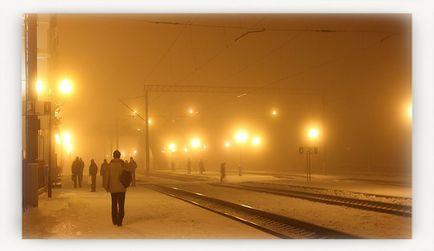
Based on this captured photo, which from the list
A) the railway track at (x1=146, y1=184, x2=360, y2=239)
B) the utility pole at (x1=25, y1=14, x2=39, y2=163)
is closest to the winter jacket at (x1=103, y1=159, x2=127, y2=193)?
the railway track at (x1=146, y1=184, x2=360, y2=239)

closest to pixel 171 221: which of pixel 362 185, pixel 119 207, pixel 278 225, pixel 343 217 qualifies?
pixel 119 207

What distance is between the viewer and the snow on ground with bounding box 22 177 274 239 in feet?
38.6

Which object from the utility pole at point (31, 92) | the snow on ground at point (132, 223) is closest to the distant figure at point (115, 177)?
the snow on ground at point (132, 223)

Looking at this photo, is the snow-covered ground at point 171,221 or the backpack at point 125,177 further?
the backpack at point 125,177

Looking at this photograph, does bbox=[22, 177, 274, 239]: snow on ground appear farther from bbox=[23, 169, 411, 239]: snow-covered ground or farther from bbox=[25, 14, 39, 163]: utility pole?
bbox=[25, 14, 39, 163]: utility pole

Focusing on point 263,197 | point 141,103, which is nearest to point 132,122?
point 141,103

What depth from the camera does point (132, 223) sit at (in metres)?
13.3

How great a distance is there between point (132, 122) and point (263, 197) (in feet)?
134

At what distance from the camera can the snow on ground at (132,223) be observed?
11.8 m

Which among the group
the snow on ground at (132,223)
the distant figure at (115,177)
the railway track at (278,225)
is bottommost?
the railway track at (278,225)

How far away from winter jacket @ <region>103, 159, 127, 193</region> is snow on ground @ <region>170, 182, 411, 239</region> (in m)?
4.66

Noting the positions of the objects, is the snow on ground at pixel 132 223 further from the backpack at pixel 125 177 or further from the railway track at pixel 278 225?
the backpack at pixel 125 177

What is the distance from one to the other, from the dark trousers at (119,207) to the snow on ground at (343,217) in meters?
4.45

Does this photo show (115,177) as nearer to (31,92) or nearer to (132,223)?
(132,223)
